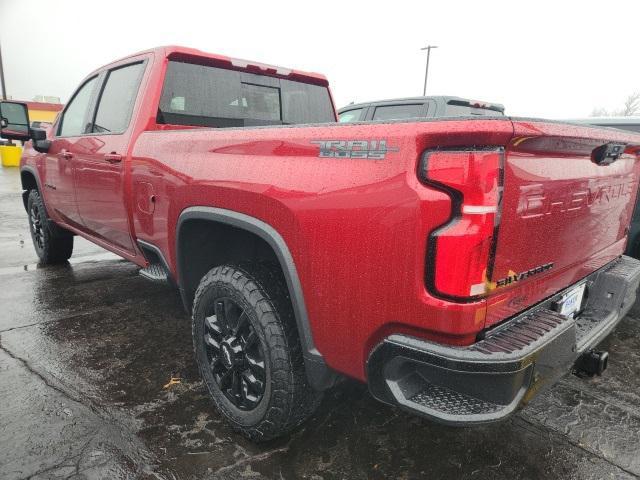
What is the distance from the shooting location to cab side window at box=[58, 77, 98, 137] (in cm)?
371

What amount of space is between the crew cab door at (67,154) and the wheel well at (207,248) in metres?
1.65

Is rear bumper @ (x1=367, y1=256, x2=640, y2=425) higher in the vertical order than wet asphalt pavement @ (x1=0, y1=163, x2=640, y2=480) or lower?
higher

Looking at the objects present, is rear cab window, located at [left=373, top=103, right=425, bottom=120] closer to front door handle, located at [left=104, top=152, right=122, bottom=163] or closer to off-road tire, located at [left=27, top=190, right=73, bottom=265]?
front door handle, located at [left=104, top=152, right=122, bottom=163]

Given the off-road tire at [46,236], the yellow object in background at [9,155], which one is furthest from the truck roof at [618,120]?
the yellow object in background at [9,155]

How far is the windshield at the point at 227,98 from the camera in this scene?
292cm

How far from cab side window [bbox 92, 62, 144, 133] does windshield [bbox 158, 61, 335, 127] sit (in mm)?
274

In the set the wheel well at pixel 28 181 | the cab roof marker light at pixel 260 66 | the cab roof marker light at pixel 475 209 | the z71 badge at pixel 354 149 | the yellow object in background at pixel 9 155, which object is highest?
the cab roof marker light at pixel 260 66

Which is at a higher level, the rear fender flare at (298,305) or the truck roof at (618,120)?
the truck roof at (618,120)

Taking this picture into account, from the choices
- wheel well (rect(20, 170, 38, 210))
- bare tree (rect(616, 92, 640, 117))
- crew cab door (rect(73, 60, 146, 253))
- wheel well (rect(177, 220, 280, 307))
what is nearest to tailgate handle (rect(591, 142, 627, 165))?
wheel well (rect(177, 220, 280, 307))

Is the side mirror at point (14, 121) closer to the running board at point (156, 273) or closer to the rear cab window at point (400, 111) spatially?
the running board at point (156, 273)

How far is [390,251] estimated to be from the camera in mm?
1390

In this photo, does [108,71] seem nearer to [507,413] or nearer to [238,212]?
[238,212]

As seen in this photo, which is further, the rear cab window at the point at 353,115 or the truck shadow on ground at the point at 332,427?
the rear cab window at the point at 353,115

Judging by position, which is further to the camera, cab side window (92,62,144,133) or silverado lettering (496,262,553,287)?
cab side window (92,62,144,133)
